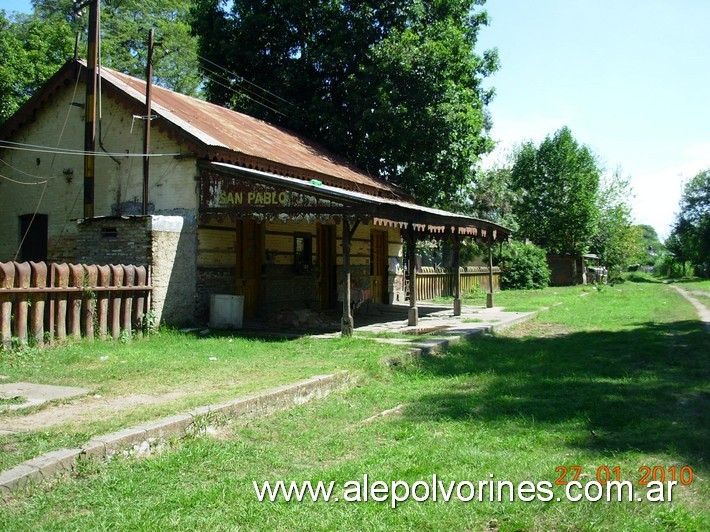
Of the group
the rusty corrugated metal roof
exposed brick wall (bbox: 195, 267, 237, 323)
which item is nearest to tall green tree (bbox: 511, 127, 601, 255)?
the rusty corrugated metal roof

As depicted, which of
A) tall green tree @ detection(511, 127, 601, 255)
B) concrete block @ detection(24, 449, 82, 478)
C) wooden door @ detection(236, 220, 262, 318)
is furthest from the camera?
tall green tree @ detection(511, 127, 601, 255)

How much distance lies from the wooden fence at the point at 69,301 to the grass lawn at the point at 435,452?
9.36 ft

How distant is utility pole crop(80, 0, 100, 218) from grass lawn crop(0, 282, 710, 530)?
7747 mm

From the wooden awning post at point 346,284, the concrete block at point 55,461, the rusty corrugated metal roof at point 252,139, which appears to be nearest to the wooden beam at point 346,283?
the wooden awning post at point 346,284

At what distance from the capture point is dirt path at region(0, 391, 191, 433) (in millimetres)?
5516

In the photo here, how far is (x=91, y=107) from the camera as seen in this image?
46.7 feet

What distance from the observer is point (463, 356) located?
10344 mm

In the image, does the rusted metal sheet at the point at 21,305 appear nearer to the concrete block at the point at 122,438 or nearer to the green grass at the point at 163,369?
the green grass at the point at 163,369

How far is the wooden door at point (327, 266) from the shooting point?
1762 centimetres

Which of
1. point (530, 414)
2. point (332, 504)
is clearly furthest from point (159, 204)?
point (332, 504)

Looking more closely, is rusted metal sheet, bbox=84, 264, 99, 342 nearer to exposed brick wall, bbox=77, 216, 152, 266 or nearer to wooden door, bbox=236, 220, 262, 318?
exposed brick wall, bbox=77, 216, 152, 266

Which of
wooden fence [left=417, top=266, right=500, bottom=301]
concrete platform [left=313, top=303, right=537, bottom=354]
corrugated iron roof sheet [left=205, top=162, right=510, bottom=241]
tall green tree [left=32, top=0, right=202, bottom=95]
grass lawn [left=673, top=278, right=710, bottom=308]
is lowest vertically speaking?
concrete platform [left=313, top=303, right=537, bottom=354]

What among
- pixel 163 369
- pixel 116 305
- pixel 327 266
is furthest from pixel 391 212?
pixel 163 369

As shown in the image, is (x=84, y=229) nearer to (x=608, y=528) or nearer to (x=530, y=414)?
(x=530, y=414)
